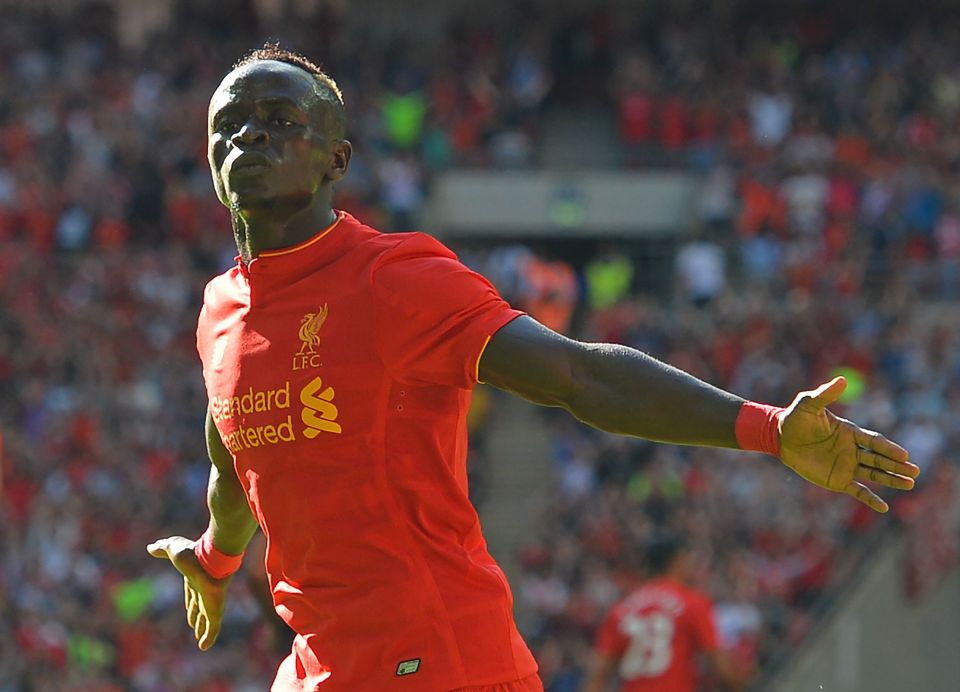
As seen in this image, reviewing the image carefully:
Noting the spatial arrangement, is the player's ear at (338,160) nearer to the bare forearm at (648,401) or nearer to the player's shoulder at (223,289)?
the player's shoulder at (223,289)

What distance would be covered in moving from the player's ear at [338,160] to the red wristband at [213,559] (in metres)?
1.08

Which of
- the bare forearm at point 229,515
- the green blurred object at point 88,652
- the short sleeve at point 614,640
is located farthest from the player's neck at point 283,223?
the green blurred object at point 88,652

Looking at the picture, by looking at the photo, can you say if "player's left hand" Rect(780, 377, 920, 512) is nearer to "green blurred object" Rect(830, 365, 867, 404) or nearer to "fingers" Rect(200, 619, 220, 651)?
"fingers" Rect(200, 619, 220, 651)

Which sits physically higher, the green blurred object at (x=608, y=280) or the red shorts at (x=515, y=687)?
the green blurred object at (x=608, y=280)

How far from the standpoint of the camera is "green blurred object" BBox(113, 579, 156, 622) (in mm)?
14281

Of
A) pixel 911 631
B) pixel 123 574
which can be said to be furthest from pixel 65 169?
pixel 911 631

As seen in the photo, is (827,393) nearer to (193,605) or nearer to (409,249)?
(409,249)

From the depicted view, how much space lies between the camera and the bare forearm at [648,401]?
→ 333 centimetres

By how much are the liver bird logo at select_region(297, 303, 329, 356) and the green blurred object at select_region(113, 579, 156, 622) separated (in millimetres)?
11019

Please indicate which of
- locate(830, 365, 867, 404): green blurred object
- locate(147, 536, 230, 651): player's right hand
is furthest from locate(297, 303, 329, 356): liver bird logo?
locate(830, 365, 867, 404): green blurred object

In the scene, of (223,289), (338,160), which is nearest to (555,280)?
(223,289)

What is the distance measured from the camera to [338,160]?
3.91 metres

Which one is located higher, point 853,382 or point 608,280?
point 608,280

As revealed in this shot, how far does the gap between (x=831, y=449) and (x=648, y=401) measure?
14.7 inches
